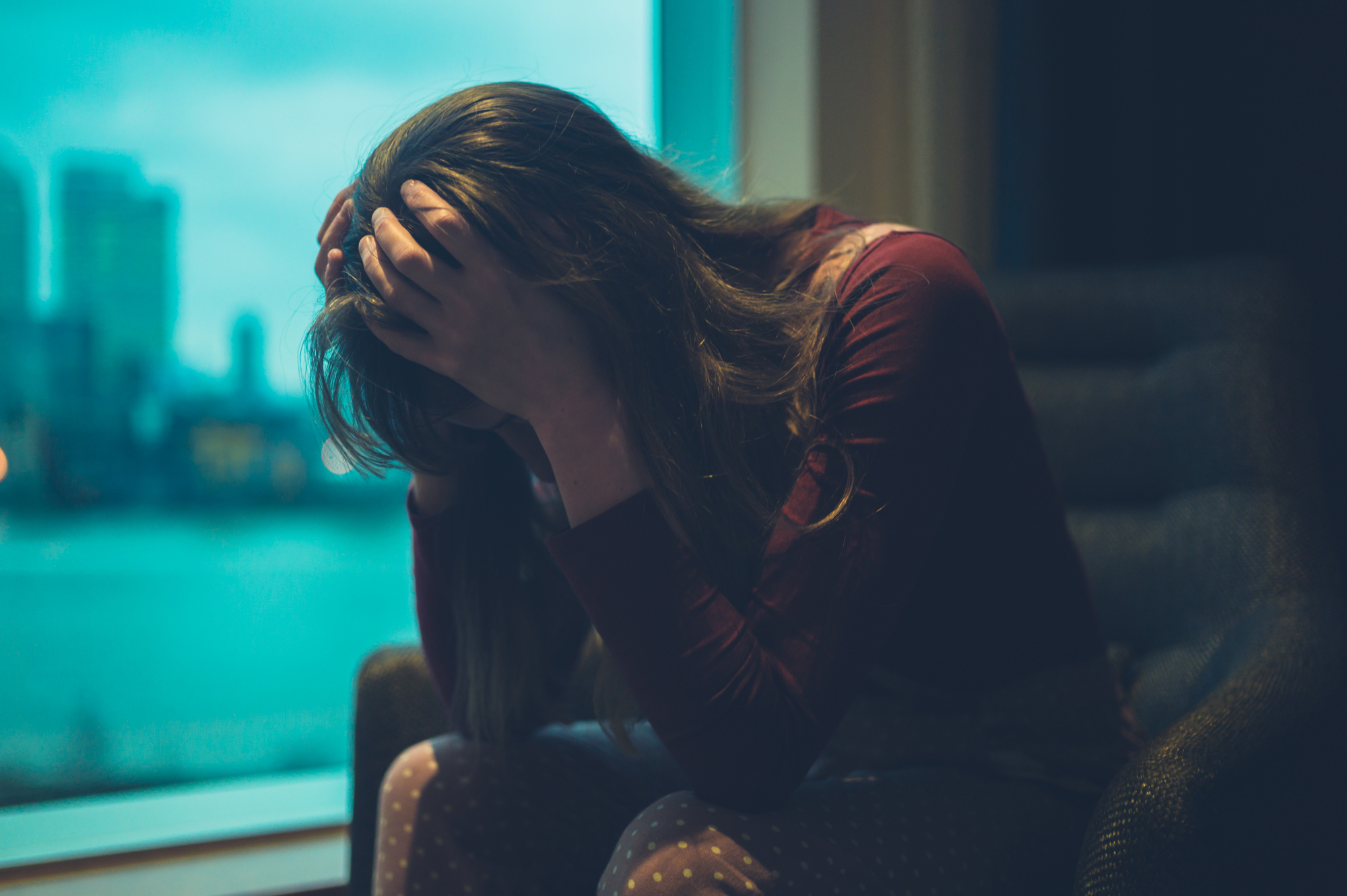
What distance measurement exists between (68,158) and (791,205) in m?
1.05

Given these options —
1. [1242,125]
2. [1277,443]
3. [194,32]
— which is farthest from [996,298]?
[194,32]

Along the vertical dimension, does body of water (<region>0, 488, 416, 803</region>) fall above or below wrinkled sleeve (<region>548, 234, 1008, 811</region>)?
below

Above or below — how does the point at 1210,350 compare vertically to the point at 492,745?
above

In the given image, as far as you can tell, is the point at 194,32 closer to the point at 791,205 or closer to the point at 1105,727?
the point at 791,205

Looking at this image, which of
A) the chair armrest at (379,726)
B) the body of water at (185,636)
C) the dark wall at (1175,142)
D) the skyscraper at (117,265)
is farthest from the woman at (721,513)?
the dark wall at (1175,142)

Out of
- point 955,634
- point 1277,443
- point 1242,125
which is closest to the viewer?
point 955,634

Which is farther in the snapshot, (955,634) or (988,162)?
(988,162)

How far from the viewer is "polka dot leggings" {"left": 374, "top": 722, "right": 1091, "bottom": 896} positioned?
1.65 ft

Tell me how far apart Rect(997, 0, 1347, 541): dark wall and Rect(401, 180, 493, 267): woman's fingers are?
3.75 ft

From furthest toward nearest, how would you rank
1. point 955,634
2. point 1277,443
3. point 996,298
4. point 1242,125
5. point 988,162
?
point 988,162 → point 1242,125 → point 996,298 → point 1277,443 → point 955,634

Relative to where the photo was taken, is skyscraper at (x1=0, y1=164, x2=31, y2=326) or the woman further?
skyscraper at (x1=0, y1=164, x2=31, y2=326)

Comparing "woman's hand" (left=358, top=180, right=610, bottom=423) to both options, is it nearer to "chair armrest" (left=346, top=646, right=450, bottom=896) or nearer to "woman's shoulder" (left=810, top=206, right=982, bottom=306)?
"woman's shoulder" (left=810, top=206, right=982, bottom=306)

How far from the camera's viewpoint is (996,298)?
45.8 inches

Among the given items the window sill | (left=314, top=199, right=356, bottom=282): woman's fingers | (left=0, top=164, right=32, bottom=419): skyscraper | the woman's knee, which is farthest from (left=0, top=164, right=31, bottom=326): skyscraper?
the woman's knee
